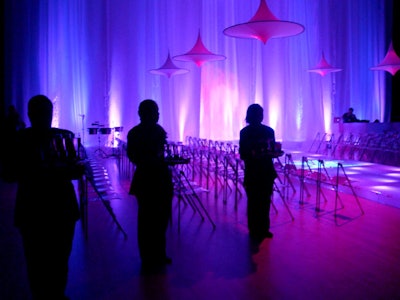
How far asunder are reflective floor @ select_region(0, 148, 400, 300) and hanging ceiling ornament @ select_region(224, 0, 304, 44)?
2.61 meters

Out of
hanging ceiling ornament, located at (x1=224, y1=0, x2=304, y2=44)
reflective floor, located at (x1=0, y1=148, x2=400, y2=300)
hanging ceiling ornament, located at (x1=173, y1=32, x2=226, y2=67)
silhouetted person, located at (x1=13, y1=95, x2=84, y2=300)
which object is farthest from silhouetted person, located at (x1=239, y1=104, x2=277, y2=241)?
A: hanging ceiling ornament, located at (x1=173, y1=32, x2=226, y2=67)

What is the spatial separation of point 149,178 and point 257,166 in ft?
4.43

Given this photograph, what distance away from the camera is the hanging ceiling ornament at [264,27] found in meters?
5.38

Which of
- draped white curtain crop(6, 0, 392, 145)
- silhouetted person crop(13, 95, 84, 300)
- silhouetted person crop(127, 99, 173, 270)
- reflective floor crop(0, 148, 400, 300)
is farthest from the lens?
draped white curtain crop(6, 0, 392, 145)

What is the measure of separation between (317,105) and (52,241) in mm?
14133

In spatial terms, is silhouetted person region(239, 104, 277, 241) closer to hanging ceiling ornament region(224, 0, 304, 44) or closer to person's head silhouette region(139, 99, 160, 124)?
person's head silhouette region(139, 99, 160, 124)

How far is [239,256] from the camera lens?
383 centimetres

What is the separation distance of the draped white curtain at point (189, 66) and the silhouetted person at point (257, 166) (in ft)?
34.5

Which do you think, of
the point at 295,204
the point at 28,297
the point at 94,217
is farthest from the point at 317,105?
the point at 28,297

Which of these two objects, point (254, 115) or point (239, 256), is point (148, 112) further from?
point (239, 256)

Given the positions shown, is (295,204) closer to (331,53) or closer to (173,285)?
(173,285)

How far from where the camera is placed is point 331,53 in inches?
602

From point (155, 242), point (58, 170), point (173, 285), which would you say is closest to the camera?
point (58, 170)

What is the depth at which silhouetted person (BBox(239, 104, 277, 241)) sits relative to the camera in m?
4.02
